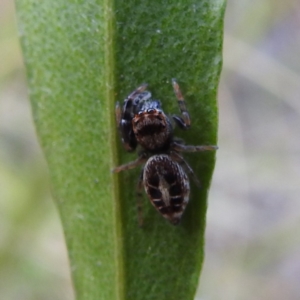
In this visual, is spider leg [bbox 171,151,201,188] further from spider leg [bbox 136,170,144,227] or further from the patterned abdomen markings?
spider leg [bbox 136,170,144,227]

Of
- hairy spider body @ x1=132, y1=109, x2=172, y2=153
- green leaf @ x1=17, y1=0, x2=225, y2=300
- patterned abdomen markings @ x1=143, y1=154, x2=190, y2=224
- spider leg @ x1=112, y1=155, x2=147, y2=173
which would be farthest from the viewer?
hairy spider body @ x1=132, y1=109, x2=172, y2=153

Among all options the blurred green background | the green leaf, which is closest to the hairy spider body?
the green leaf

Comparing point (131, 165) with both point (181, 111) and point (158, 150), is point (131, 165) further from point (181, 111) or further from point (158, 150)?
point (158, 150)

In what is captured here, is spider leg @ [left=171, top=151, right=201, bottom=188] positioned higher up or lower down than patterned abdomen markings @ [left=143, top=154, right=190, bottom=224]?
higher up

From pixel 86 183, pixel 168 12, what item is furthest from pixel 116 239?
pixel 168 12

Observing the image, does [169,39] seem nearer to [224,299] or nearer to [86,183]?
[86,183]

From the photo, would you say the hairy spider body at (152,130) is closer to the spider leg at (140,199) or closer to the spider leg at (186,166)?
the spider leg at (186,166)
